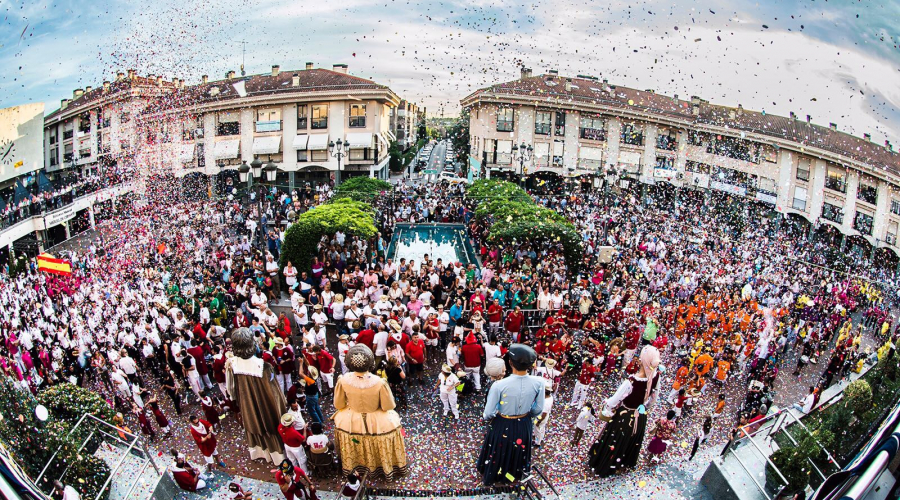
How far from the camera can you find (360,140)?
3092 cm

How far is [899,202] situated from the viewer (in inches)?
784

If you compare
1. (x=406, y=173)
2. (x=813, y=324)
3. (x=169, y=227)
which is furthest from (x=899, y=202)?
(x=406, y=173)

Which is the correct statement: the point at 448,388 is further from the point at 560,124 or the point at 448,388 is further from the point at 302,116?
the point at 560,124

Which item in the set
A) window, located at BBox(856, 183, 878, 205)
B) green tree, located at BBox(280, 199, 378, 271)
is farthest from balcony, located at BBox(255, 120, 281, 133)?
window, located at BBox(856, 183, 878, 205)

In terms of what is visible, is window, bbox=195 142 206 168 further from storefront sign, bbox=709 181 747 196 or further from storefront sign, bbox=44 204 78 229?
storefront sign, bbox=709 181 747 196

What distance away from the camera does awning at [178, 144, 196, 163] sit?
29875 mm

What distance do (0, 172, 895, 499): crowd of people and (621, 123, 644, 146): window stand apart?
53.9 feet

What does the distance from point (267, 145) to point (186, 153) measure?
4493mm

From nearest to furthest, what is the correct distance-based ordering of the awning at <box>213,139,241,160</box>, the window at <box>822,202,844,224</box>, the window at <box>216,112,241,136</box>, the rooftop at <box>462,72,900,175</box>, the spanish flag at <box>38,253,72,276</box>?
the spanish flag at <box>38,253,72,276</box> < the window at <box>822,202,844,224</box> < the rooftop at <box>462,72,900,175</box> < the awning at <box>213,139,241,160</box> < the window at <box>216,112,241,136</box>

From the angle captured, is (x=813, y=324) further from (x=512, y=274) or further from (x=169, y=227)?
(x=169, y=227)

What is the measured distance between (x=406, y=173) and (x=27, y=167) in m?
30.6

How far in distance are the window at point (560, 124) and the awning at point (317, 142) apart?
13.7m

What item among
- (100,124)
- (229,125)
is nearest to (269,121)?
(229,125)

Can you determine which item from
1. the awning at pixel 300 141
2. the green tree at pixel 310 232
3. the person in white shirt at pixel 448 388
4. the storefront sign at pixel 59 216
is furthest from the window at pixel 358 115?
the person in white shirt at pixel 448 388
